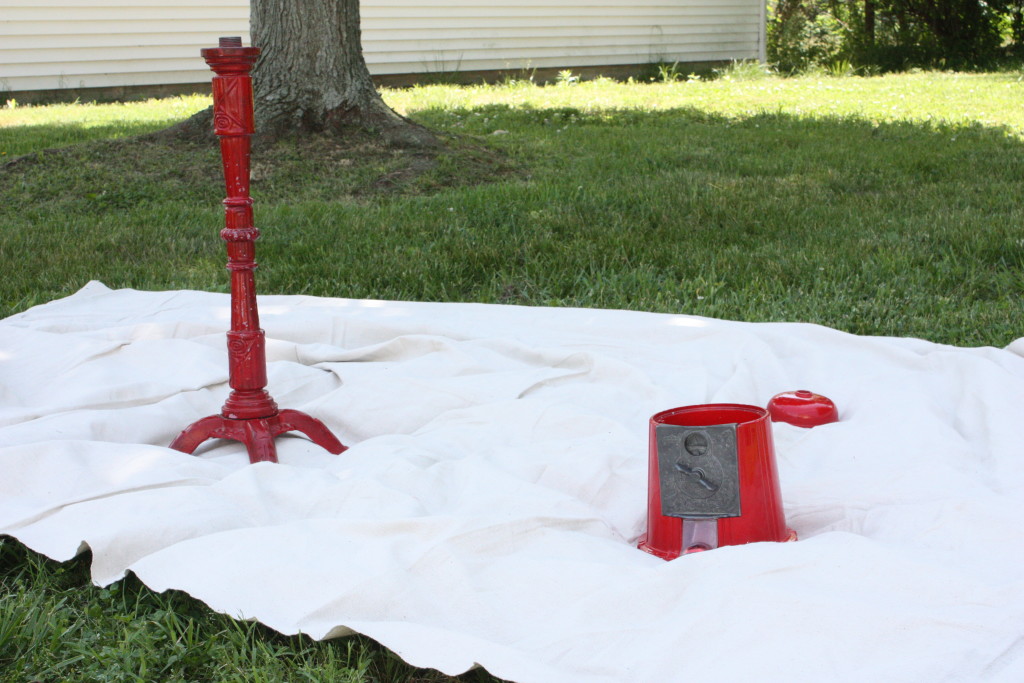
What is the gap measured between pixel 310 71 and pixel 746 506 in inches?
216

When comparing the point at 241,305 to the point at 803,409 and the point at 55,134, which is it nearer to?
the point at 803,409

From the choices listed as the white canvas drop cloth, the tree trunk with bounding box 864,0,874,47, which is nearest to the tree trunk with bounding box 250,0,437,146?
the white canvas drop cloth

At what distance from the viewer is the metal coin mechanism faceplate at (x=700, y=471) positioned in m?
2.07

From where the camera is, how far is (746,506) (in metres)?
2.06

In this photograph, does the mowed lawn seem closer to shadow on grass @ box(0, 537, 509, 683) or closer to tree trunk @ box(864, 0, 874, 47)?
shadow on grass @ box(0, 537, 509, 683)

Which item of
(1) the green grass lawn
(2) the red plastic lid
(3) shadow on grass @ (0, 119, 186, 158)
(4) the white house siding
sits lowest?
(2) the red plastic lid

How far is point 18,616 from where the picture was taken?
1.91 metres

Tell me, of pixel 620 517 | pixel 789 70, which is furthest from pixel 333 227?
pixel 789 70

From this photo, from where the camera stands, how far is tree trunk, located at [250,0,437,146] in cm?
671

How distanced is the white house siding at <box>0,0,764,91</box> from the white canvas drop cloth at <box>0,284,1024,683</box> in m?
9.04

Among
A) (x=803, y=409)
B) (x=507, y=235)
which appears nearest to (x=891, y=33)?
(x=507, y=235)

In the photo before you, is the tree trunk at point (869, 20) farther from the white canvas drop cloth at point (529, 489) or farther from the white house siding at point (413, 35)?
the white canvas drop cloth at point (529, 489)

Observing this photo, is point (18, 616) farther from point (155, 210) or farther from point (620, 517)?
point (155, 210)

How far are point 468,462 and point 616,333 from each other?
1177 millimetres
